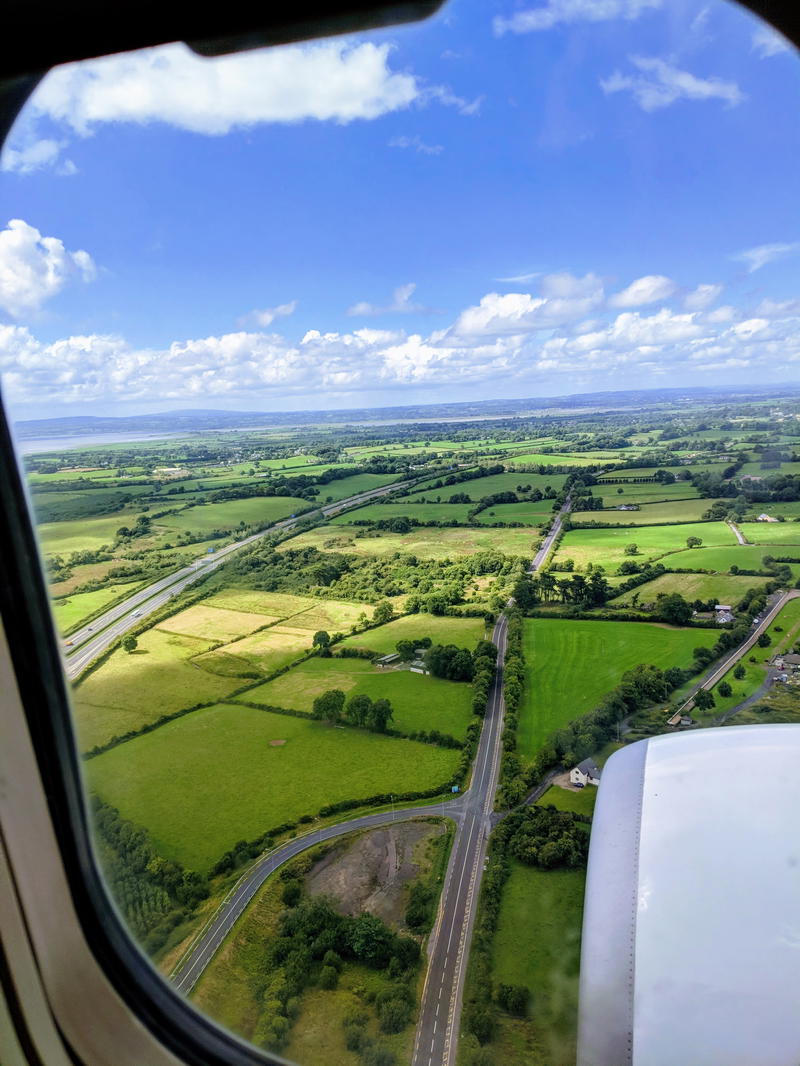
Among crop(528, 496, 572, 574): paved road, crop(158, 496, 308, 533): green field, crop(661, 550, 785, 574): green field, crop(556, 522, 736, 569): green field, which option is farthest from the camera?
crop(158, 496, 308, 533): green field

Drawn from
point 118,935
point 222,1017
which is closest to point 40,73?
point 118,935

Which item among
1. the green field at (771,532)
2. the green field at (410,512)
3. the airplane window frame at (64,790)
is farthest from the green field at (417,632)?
the airplane window frame at (64,790)

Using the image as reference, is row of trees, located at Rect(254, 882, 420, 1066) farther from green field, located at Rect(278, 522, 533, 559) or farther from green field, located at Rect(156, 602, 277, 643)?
green field, located at Rect(278, 522, 533, 559)

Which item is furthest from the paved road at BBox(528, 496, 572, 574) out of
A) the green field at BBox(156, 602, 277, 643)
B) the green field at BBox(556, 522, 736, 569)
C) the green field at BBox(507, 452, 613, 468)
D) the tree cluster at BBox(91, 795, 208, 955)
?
the tree cluster at BBox(91, 795, 208, 955)

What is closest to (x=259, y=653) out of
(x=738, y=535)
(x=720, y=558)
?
(x=720, y=558)

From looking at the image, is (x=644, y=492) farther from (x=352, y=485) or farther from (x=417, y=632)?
(x=352, y=485)

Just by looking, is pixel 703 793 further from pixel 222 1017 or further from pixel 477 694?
pixel 477 694
